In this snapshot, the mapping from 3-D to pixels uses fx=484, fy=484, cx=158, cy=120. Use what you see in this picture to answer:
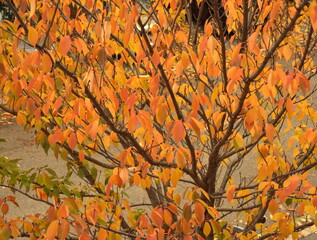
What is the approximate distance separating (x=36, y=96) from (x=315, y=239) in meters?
3.18

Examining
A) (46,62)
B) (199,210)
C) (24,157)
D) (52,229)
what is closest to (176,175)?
(199,210)

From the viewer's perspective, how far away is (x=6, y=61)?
11.5ft

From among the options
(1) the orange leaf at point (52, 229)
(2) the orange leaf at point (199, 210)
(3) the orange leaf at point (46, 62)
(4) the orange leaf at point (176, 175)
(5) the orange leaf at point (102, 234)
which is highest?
(3) the orange leaf at point (46, 62)

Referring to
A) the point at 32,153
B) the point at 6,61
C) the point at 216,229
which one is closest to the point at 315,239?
the point at 216,229

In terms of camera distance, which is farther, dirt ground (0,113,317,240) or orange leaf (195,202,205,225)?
dirt ground (0,113,317,240)

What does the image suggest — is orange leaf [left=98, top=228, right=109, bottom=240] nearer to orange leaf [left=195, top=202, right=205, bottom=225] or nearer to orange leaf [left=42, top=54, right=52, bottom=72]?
orange leaf [left=195, top=202, right=205, bottom=225]

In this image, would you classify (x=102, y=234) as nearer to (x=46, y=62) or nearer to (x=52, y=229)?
(x=52, y=229)

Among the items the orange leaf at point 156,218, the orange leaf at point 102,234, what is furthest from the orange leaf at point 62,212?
the orange leaf at point 156,218

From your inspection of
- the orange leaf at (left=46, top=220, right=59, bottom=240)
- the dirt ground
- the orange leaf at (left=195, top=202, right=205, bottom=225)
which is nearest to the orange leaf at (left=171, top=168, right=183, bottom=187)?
the orange leaf at (left=195, top=202, right=205, bottom=225)

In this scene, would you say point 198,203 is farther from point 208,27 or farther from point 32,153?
point 32,153

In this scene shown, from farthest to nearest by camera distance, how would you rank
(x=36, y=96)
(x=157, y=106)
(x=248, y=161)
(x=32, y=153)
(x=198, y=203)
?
(x=32, y=153) → (x=248, y=161) → (x=36, y=96) → (x=198, y=203) → (x=157, y=106)

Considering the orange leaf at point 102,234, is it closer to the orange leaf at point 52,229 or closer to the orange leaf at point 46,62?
the orange leaf at point 52,229

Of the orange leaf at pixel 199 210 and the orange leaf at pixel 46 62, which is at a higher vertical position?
the orange leaf at pixel 46 62

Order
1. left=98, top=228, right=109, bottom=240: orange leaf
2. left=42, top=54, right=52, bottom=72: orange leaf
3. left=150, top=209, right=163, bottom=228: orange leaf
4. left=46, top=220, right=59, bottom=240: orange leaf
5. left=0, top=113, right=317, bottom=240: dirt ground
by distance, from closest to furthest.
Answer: left=42, top=54, right=52, bottom=72: orange leaf
left=46, top=220, right=59, bottom=240: orange leaf
left=150, top=209, right=163, bottom=228: orange leaf
left=98, top=228, right=109, bottom=240: orange leaf
left=0, top=113, right=317, bottom=240: dirt ground
